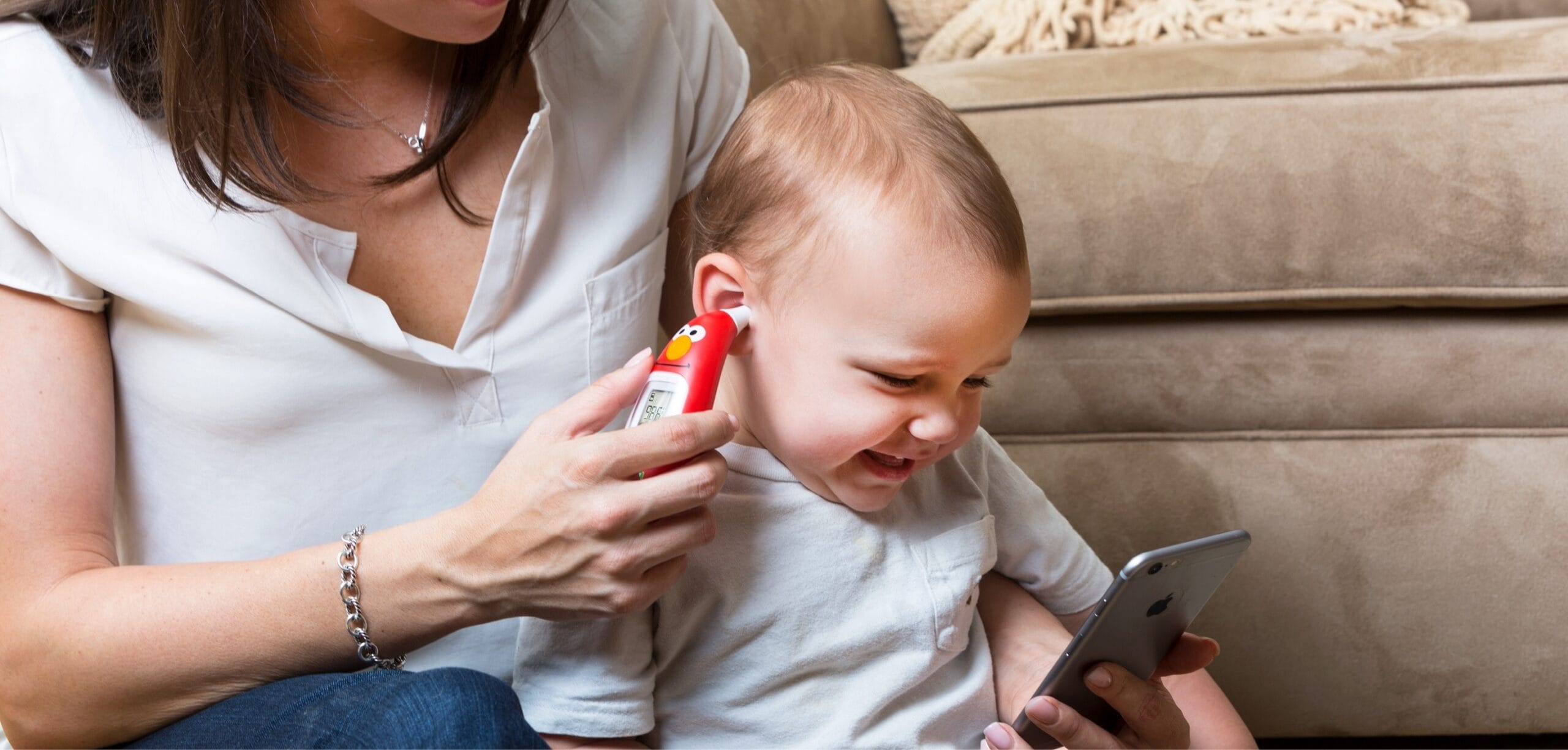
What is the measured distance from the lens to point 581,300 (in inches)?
30.9

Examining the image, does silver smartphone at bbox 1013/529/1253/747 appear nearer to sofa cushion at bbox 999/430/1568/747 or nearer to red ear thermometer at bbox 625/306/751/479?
red ear thermometer at bbox 625/306/751/479

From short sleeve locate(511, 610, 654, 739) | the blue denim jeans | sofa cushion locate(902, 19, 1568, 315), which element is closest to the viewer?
the blue denim jeans

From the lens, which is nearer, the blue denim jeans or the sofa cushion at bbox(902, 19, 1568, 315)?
the blue denim jeans

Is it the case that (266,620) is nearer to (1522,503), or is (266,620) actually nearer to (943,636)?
(943,636)

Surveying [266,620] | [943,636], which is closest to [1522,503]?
[943,636]

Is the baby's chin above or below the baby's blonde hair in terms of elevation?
below

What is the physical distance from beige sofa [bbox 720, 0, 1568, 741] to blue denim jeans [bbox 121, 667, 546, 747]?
0.69 metres

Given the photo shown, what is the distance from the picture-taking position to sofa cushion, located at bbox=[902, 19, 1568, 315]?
105cm

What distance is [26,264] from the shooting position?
25.2 inches

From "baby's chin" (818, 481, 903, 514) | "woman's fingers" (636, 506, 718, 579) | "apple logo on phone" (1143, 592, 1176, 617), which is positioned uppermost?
"woman's fingers" (636, 506, 718, 579)

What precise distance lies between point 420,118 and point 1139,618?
538 mm

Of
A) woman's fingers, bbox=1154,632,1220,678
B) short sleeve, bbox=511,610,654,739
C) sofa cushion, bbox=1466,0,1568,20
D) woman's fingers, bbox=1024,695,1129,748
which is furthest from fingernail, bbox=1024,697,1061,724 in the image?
sofa cushion, bbox=1466,0,1568,20

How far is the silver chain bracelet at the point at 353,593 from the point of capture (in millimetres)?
626

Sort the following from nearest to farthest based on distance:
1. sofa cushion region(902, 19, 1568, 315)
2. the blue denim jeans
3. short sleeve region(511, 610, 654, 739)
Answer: the blue denim jeans < short sleeve region(511, 610, 654, 739) < sofa cushion region(902, 19, 1568, 315)
